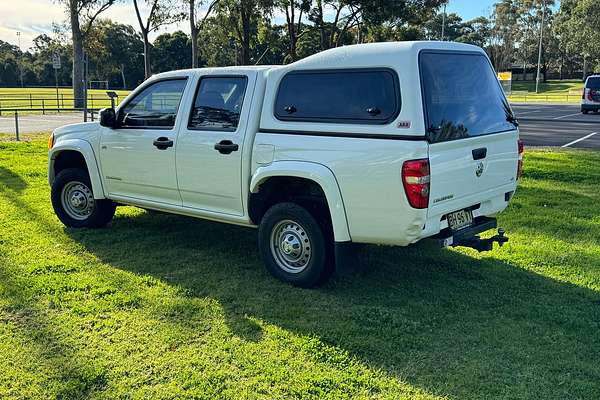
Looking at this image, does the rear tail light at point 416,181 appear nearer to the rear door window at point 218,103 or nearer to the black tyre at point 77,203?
the rear door window at point 218,103

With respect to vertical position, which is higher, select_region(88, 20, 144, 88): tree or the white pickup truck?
select_region(88, 20, 144, 88): tree

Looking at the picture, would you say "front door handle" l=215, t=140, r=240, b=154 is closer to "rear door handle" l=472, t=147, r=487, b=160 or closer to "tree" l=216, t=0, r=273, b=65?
"rear door handle" l=472, t=147, r=487, b=160

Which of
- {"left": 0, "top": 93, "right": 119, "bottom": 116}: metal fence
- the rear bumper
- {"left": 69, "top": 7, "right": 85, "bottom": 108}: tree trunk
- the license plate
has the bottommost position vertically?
the license plate

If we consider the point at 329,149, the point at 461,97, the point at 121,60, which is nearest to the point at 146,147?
the point at 329,149

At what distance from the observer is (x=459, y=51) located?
4828 millimetres

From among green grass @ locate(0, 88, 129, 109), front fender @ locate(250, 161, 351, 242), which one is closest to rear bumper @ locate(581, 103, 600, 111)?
green grass @ locate(0, 88, 129, 109)

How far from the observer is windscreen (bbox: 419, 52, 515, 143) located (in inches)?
171

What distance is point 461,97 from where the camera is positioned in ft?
15.4

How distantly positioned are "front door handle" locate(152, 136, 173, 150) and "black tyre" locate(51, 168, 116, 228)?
1390 millimetres

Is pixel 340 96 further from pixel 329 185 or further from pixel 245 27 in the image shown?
pixel 245 27

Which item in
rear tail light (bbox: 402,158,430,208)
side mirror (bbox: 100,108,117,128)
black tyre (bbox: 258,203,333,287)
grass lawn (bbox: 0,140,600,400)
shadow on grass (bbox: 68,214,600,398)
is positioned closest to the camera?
grass lawn (bbox: 0,140,600,400)

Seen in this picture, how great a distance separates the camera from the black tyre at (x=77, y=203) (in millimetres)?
6727

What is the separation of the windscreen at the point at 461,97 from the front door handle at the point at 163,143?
8.53 feet

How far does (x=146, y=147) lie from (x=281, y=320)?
252 centimetres
